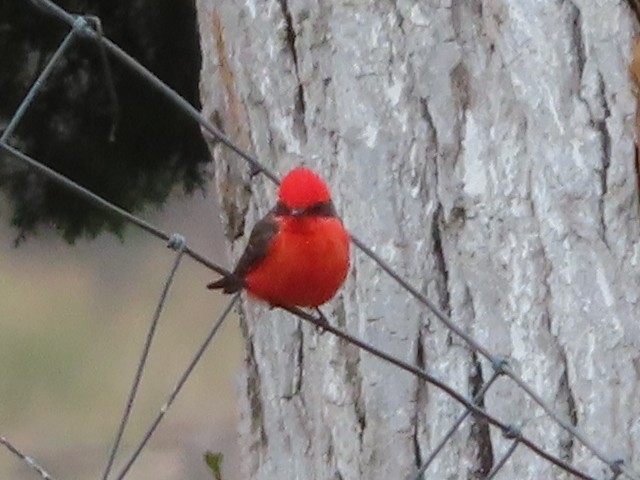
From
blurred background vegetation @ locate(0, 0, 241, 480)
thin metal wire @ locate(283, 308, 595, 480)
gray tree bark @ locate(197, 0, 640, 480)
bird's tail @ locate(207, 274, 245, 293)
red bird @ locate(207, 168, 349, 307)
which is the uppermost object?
blurred background vegetation @ locate(0, 0, 241, 480)

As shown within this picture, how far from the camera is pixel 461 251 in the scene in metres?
1.02

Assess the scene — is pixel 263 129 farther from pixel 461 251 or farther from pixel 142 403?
pixel 142 403

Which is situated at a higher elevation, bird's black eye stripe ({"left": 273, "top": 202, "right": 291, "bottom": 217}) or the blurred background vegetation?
the blurred background vegetation

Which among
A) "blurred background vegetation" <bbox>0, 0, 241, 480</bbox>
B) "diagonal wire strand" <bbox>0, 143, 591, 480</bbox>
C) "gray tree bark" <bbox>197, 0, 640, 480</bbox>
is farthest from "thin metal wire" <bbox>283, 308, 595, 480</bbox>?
"blurred background vegetation" <bbox>0, 0, 241, 480</bbox>

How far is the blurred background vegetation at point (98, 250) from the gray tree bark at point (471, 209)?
2.22 feet

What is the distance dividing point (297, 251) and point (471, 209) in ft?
1.11

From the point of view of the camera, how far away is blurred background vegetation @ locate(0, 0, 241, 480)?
176 centimetres

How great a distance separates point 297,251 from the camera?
2.34 ft

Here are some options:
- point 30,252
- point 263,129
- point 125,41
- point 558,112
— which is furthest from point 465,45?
point 30,252

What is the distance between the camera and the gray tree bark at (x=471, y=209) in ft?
3.24

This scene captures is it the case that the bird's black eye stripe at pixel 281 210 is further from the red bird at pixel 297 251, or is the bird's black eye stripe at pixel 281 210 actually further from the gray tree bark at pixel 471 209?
the gray tree bark at pixel 471 209

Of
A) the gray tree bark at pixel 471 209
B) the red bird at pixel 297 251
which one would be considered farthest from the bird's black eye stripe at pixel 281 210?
the gray tree bark at pixel 471 209

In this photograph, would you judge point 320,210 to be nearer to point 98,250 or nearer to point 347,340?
point 347,340

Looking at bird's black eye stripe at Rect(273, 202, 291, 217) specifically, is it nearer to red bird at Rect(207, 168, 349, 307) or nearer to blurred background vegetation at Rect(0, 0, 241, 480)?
red bird at Rect(207, 168, 349, 307)
